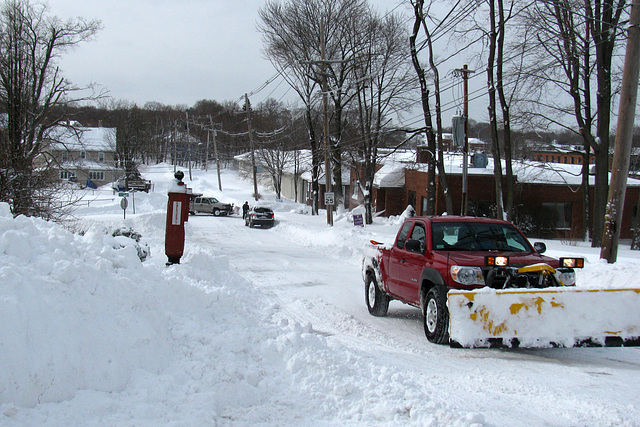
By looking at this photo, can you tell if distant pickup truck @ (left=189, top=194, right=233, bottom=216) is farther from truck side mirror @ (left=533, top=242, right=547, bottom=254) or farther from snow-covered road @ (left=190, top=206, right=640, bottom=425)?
A: truck side mirror @ (left=533, top=242, right=547, bottom=254)

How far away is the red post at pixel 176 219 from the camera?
1130 cm

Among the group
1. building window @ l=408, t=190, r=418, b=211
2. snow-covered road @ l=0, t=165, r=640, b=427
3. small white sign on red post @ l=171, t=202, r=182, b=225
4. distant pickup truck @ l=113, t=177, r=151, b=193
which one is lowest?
snow-covered road @ l=0, t=165, r=640, b=427

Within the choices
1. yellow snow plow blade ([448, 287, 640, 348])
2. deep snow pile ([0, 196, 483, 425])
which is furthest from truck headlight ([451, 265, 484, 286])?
deep snow pile ([0, 196, 483, 425])

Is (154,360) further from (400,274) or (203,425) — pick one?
(400,274)

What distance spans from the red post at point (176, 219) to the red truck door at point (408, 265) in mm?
4726

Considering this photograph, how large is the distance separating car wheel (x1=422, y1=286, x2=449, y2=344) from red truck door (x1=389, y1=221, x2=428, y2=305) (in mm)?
532

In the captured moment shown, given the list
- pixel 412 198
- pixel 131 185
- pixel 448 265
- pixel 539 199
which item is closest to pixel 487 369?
pixel 448 265

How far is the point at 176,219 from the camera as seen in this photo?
11.5m

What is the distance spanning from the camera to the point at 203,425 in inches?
158

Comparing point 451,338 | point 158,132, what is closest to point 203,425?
point 451,338

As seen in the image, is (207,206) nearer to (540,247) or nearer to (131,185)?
(131,185)

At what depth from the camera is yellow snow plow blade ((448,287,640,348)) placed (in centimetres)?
619

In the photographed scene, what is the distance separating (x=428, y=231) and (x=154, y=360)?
182 inches

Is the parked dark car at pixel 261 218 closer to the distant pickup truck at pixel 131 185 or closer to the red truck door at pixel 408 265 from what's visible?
the red truck door at pixel 408 265
